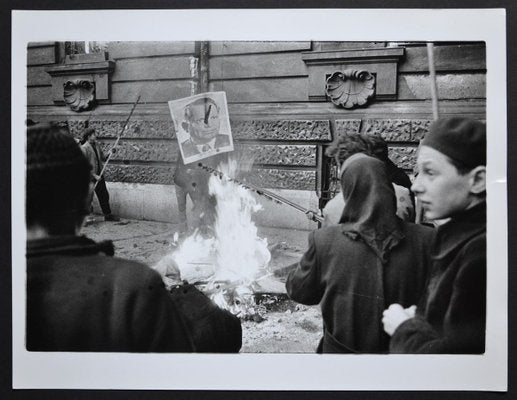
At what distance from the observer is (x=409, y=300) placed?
6.16ft

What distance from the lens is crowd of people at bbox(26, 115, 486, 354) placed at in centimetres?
186

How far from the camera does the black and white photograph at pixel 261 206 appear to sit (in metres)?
1.88

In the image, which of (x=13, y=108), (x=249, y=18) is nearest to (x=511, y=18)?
(x=249, y=18)

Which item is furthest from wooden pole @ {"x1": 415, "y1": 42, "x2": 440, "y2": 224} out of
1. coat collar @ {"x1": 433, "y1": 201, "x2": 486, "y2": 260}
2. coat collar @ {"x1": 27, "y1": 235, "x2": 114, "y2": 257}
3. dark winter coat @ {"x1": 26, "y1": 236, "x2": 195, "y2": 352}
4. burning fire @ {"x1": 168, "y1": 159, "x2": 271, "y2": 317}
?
coat collar @ {"x1": 27, "y1": 235, "x2": 114, "y2": 257}

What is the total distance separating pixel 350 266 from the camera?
6.18ft

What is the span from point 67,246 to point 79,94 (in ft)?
1.92

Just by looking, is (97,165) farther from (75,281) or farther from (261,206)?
(261,206)

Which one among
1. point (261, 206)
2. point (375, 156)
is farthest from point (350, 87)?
point (261, 206)

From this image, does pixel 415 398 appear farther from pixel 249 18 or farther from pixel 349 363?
pixel 249 18

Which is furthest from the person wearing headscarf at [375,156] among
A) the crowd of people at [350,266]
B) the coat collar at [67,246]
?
the coat collar at [67,246]

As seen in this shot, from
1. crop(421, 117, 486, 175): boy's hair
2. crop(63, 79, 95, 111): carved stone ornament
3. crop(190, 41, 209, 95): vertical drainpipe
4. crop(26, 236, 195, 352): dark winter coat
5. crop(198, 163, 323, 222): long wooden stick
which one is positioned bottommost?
crop(26, 236, 195, 352): dark winter coat

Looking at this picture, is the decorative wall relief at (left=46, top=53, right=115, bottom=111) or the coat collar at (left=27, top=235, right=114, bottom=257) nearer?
the coat collar at (left=27, top=235, right=114, bottom=257)

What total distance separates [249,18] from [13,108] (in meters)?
0.92

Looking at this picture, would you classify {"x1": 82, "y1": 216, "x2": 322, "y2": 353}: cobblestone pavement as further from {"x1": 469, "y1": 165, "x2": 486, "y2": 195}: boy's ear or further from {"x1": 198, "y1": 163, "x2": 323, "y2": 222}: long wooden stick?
{"x1": 469, "y1": 165, "x2": 486, "y2": 195}: boy's ear
